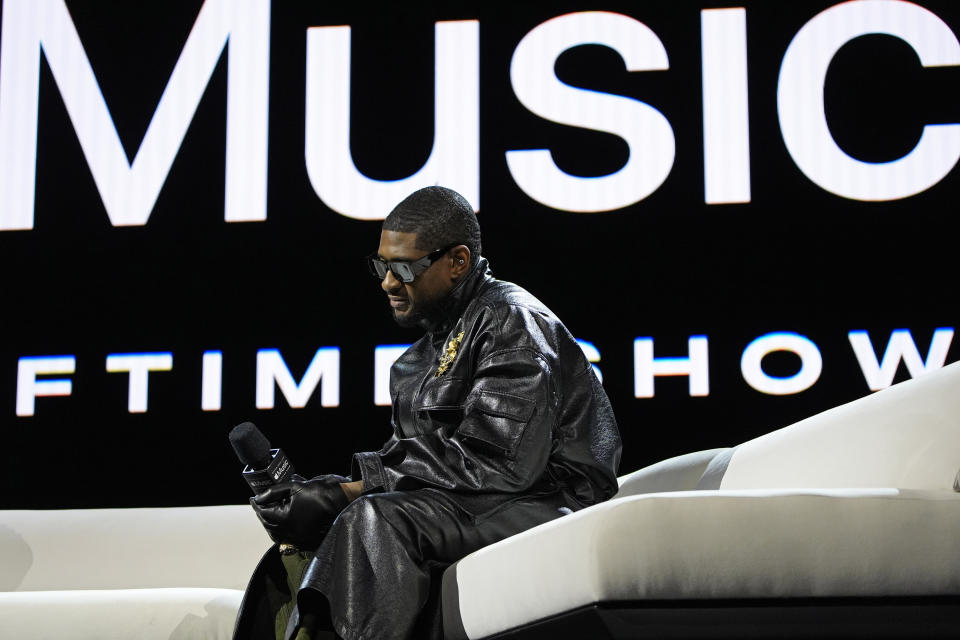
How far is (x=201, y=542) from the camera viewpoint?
3.53 meters

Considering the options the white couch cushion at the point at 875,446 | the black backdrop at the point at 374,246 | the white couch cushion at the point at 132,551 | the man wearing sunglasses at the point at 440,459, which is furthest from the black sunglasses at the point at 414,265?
the black backdrop at the point at 374,246

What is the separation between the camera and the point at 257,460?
8.02 feet

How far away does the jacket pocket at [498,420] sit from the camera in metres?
2.38

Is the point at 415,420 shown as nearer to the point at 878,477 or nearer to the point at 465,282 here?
the point at 465,282

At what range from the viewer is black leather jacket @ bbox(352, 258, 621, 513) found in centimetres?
240

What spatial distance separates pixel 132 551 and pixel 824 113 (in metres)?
3.07

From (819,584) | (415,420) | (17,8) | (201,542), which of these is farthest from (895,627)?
(17,8)

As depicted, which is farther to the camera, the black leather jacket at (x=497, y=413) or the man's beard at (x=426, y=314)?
the man's beard at (x=426, y=314)

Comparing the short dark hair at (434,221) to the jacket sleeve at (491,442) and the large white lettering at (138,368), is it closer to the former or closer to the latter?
the jacket sleeve at (491,442)

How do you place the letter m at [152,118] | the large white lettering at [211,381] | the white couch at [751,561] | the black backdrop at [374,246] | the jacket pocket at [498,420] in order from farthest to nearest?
the letter m at [152,118], the large white lettering at [211,381], the black backdrop at [374,246], the jacket pocket at [498,420], the white couch at [751,561]

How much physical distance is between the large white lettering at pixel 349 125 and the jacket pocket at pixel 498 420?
93.7 inches

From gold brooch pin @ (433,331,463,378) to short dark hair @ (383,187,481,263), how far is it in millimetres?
262

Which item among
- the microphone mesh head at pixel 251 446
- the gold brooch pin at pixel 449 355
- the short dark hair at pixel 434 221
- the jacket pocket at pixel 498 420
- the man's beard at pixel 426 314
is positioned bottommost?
the microphone mesh head at pixel 251 446

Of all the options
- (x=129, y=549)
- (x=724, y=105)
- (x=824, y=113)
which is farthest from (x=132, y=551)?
(x=824, y=113)
